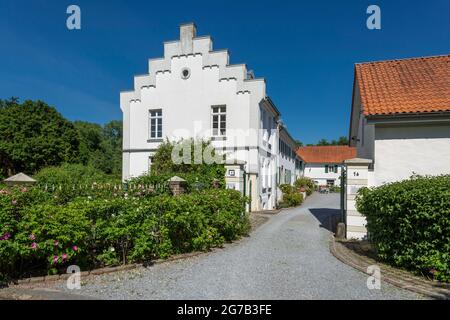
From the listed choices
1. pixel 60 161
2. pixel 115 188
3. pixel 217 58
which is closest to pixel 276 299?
pixel 115 188

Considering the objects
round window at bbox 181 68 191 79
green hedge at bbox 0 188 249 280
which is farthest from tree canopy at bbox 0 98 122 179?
green hedge at bbox 0 188 249 280

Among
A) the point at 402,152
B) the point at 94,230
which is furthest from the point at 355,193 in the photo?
the point at 94,230

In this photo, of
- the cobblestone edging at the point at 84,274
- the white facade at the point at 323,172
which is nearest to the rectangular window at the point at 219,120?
the cobblestone edging at the point at 84,274

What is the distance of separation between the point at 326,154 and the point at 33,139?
135 ft

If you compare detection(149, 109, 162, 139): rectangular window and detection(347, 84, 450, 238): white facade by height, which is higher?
detection(149, 109, 162, 139): rectangular window

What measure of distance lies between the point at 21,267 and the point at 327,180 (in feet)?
149

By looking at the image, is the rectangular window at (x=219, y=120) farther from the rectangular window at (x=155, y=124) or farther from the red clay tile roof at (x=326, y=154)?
the red clay tile roof at (x=326, y=154)

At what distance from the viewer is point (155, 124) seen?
56.9 feet

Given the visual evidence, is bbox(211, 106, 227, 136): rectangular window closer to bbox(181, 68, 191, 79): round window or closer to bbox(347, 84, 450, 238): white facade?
bbox(181, 68, 191, 79): round window

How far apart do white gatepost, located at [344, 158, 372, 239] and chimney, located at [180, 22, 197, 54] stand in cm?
1188

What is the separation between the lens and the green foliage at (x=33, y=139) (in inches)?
1047

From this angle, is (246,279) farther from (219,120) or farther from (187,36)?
(187,36)

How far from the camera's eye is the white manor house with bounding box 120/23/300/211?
49.2 ft

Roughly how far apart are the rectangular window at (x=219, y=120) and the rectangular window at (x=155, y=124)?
353cm
